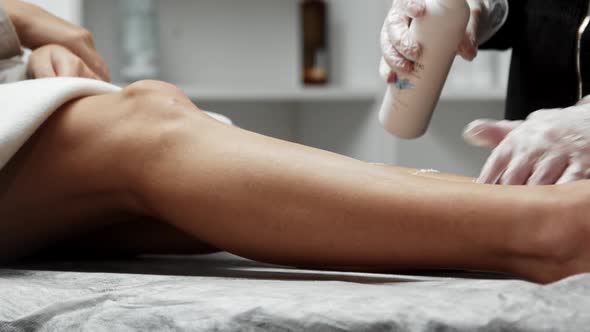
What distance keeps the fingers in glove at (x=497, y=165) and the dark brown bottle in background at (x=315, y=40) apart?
1741mm

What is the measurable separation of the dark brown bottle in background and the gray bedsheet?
1.77 m

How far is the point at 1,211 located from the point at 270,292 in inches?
12.7

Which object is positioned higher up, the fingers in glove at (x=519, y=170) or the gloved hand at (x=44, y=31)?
the gloved hand at (x=44, y=31)

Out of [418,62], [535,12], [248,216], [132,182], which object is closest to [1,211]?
[132,182]

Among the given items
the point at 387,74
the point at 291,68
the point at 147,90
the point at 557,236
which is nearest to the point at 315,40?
the point at 291,68

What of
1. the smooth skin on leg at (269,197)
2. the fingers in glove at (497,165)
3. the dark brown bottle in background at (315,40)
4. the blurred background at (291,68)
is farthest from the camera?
the dark brown bottle in background at (315,40)

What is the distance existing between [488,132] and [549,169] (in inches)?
2.6

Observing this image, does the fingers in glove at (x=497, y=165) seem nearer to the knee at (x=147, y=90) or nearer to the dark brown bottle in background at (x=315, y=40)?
the knee at (x=147, y=90)

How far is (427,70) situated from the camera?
91 cm

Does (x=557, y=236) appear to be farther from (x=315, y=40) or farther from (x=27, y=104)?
(x=315, y=40)

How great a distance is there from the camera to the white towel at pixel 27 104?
655 millimetres

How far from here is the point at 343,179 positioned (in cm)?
60

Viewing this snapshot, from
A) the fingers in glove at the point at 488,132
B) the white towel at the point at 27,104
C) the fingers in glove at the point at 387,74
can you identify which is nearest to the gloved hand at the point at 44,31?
the white towel at the point at 27,104

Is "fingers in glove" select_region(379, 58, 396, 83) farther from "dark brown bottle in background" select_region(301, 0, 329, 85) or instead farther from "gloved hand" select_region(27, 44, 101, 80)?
"dark brown bottle in background" select_region(301, 0, 329, 85)
